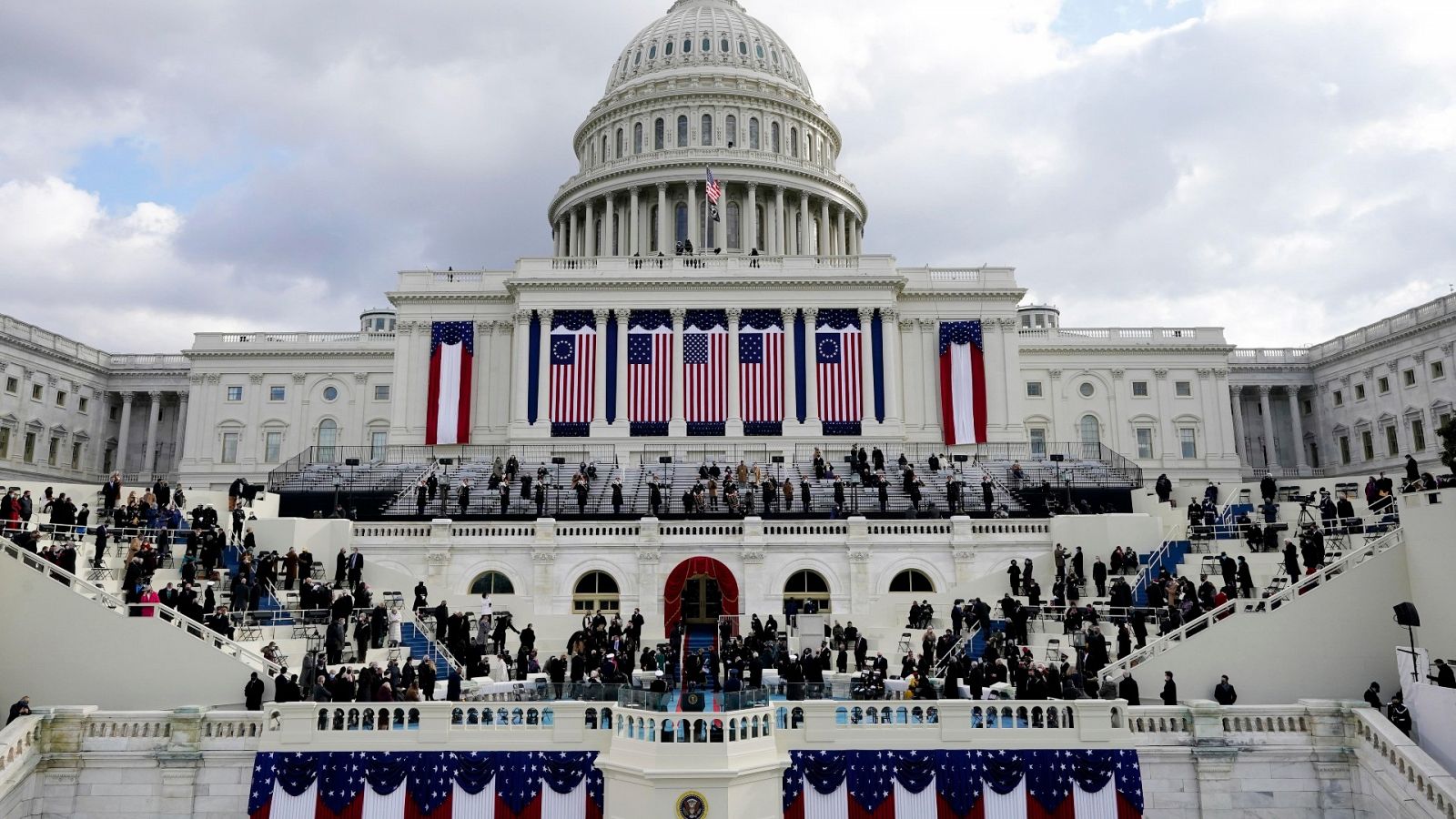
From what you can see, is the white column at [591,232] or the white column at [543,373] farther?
the white column at [591,232]

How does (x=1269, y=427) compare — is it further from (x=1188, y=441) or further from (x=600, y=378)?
(x=600, y=378)

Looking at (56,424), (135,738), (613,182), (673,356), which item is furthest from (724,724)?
(56,424)

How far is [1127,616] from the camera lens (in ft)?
94.4

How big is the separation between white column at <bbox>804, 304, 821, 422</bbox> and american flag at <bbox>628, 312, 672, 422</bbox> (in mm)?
8275

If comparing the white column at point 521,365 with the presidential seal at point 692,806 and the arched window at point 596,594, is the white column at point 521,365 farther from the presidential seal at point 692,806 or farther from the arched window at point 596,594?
the presidential seal at point 692,806

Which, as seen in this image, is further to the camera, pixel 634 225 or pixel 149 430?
pixel 149 430

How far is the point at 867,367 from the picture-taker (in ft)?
200

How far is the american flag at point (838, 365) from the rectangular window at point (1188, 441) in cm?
2838

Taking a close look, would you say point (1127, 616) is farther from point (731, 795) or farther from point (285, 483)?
point (285, 483)

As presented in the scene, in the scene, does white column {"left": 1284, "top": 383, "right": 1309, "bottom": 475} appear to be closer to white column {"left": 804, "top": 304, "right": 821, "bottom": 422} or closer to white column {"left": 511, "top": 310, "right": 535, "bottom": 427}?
white column {"left": 804, "top": 304, "right": 821, "bottom": 422}

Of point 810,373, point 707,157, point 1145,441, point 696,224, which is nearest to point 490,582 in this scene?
point 810,373

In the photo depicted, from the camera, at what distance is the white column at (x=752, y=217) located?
78.1 m

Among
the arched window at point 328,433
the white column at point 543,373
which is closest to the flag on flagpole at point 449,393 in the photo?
the white column at point 543,373

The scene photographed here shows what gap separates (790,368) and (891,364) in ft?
20.7
